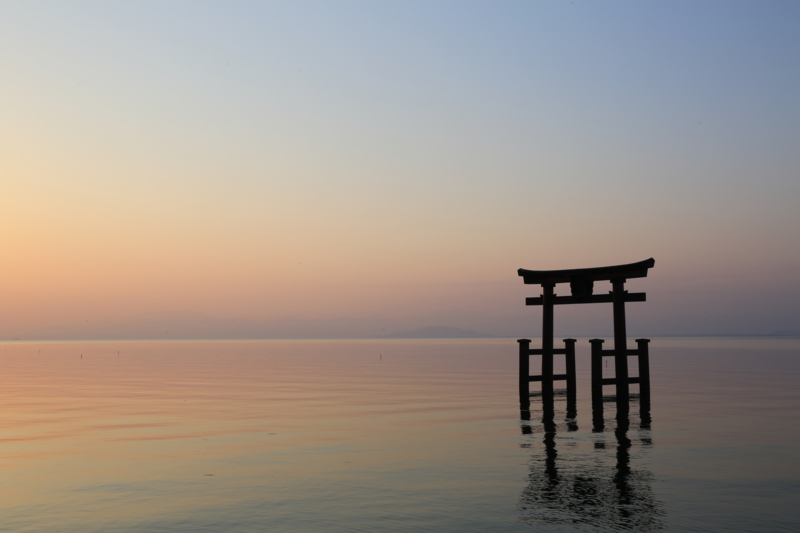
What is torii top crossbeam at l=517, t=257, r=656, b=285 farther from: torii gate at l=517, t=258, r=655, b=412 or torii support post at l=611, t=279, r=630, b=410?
torii support post at l=611, t=279, r=630, b=410

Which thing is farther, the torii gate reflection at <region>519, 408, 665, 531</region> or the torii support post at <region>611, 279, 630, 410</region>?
the torii support post at <region>611, 279, 630, 410</region>

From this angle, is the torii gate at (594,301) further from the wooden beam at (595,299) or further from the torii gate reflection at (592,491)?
the torii gate reflection at (592,491)

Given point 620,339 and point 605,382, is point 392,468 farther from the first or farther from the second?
point 605,382

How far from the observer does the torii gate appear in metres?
23.7

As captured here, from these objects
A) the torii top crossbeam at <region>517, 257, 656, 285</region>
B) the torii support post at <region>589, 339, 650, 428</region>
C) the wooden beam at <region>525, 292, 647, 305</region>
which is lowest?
the torii support post at <region>589, 339, 650, 428</region>

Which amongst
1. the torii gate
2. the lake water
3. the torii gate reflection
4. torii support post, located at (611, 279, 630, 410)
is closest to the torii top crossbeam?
the torii gate

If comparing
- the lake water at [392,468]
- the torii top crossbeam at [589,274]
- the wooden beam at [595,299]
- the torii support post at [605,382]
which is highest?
the torii top crossbeam at [589,274]

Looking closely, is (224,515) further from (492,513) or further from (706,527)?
(706,527)

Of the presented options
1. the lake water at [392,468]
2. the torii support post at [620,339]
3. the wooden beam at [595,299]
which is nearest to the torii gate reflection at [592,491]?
the lake water at [392,468]

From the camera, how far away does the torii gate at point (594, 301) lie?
2367cm

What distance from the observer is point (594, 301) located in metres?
24.9

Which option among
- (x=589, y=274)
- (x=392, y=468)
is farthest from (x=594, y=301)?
(x=392, y=468)

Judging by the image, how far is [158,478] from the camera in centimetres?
1427

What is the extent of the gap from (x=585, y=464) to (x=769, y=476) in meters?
3.65
